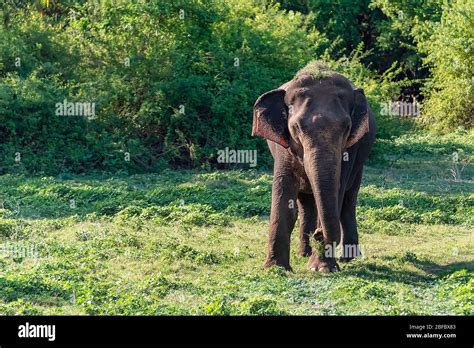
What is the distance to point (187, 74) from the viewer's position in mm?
25391

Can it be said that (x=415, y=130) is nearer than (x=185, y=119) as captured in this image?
No

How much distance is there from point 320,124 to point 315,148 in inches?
12.4

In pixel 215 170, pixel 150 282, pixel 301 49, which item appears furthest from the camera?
pixel 301 49

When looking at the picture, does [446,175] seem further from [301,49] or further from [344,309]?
[344,309]

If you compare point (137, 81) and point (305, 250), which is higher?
point (137, 81)

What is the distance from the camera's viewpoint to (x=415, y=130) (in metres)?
35.7

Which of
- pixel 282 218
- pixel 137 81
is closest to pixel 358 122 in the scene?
pixel 282 218

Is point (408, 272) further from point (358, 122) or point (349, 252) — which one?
point (358, 122)

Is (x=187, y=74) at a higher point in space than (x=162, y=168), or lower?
higher

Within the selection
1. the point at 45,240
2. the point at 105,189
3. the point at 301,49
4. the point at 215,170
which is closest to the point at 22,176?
the point at 105,189

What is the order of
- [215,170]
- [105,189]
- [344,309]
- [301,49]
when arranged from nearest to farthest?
[344,309] → [105,189] → [215,170] → [301,49]

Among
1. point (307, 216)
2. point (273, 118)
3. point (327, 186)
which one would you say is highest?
point (273, 118)

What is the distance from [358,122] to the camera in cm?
1402
